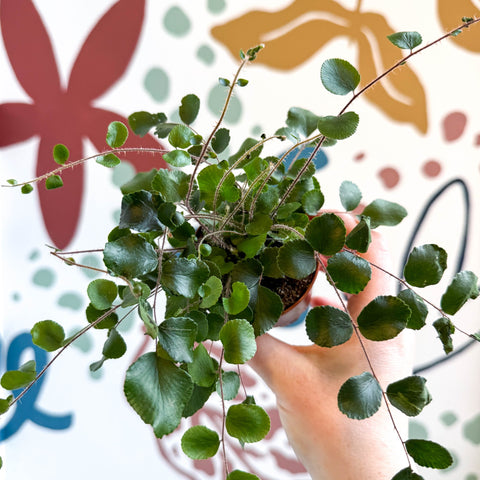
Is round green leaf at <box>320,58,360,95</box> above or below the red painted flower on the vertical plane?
above

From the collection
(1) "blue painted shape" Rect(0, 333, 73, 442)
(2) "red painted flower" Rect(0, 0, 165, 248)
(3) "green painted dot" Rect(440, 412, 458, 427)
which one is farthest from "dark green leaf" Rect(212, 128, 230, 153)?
(3) "green painted dot" Rect(440, 412, 458, 427)

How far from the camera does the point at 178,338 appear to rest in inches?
12.1

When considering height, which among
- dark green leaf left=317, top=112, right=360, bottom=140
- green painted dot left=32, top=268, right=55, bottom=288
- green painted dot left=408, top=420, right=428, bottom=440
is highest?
dark green leaf left=317, top=112, right=360, bottom=140

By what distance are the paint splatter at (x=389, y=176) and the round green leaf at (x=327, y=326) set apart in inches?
21.5

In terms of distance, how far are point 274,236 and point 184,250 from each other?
0.38 ft

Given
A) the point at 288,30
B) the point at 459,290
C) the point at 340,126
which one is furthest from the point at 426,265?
the point at 288,30

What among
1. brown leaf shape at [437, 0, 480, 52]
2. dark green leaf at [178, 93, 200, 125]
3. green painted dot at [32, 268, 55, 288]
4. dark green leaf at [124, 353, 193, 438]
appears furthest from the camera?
green painted dot at [32, 268, 55, 288]

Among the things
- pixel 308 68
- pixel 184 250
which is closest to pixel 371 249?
pixel 184 250

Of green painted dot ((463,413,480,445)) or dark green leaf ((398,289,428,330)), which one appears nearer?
dark green leaf ((398,289,428,330))

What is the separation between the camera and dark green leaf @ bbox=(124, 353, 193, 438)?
0.28 meters

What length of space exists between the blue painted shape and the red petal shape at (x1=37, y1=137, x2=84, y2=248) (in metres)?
0.22

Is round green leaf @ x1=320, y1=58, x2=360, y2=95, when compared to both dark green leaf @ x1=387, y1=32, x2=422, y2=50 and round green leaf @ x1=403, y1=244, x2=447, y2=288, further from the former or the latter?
round green leaf @ x1=403, y1=244, x2=447, y2=288

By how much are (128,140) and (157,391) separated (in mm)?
647

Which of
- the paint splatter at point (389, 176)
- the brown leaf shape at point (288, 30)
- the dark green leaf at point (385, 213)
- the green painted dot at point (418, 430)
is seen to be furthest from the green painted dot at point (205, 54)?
the green painted dot at point (418, 430)
